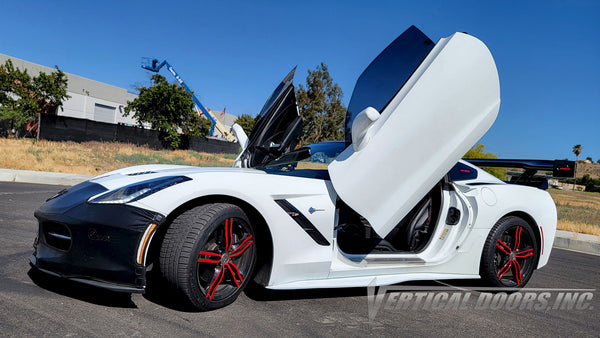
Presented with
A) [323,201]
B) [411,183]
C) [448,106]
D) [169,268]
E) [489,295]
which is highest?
[448,106]

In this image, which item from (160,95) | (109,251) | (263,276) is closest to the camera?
(109,251)

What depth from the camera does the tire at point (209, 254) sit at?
2.48 m

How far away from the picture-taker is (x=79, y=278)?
8.02 feet

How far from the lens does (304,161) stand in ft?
11.9

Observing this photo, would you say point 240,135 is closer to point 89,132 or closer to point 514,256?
point 514,256

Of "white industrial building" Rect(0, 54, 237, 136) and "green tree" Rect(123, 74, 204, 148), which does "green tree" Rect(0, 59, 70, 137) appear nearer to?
"green tree" Rect(123, 74, 204, 148)

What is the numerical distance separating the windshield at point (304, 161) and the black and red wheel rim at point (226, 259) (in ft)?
2.75

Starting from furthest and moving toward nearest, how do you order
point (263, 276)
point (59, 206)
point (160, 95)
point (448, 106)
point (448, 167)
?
point (160, 95) < point (448, 167) < point (448, 106) < point (263, 276) < point (59, 206)

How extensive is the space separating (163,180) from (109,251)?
20.8 inches

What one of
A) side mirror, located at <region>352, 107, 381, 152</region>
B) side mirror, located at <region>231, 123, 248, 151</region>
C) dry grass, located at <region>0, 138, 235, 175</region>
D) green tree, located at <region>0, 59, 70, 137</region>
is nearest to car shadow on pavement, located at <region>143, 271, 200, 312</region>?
side mirror, located at <region>352, 107, 381, 152</region>

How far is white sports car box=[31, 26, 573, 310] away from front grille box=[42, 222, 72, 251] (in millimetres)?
12

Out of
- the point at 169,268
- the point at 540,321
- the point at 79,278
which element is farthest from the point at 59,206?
the point at 540,321

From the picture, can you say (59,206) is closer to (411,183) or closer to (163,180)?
(163,180)

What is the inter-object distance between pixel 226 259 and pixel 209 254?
13 centimetres
